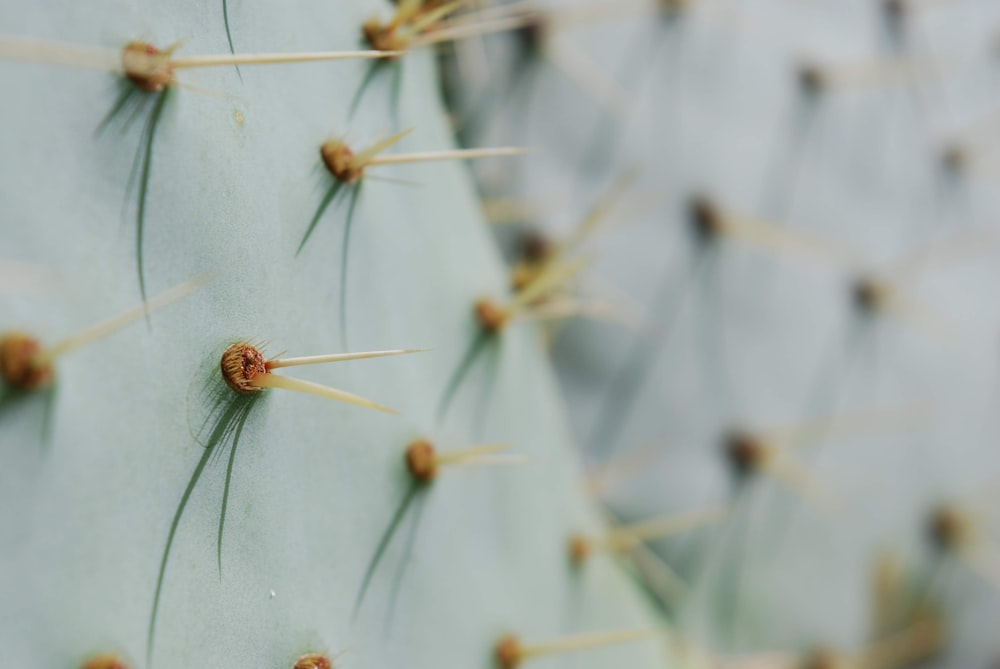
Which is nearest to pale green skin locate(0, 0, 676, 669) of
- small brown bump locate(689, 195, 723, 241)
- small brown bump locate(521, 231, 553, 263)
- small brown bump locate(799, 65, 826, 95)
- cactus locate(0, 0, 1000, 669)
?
cactus locate(0, 0, 1000, 669)

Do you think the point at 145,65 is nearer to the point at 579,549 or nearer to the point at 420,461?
the point at 420,461

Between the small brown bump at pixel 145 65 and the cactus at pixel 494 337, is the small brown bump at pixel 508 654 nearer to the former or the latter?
the cactus at pixel 494 337

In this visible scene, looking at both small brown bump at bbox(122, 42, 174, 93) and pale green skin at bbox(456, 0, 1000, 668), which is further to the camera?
pale green skin at bbox(456, 0, 1000, 668)

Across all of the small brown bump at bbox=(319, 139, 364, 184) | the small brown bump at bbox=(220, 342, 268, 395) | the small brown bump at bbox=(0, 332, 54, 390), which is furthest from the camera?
the small brown bump at bbox=(319, 139, 364, 184)

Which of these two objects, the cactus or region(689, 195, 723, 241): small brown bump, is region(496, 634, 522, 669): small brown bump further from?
region(689, 195, 723, 241): small brown bump

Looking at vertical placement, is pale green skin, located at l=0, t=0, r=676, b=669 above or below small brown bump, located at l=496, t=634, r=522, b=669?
above
